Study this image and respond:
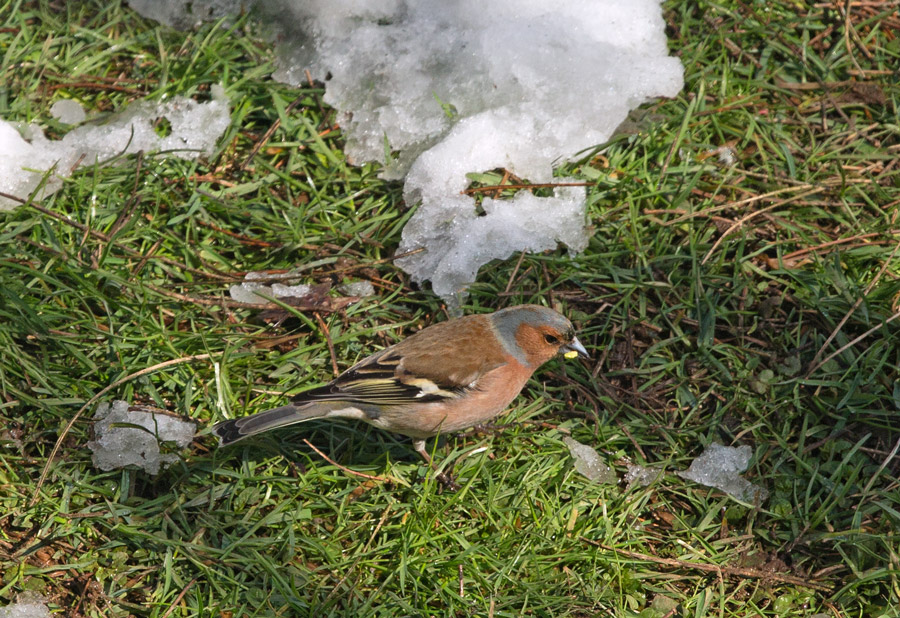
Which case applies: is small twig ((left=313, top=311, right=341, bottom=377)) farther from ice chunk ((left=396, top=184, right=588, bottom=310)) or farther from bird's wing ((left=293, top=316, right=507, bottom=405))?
ice chunk ((left=396, top=184, right=588, bottom=310))

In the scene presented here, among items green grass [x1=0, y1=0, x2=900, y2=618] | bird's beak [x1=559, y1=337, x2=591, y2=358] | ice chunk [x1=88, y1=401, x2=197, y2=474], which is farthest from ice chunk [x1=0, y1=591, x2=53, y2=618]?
bird's beak [x1=559, y1=337, x2=591, y2=358]

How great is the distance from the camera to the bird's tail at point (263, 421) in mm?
4066

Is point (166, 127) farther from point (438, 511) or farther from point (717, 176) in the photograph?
point (717, 176)

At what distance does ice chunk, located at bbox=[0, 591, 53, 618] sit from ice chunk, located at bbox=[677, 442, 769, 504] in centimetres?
308

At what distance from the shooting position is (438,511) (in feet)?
13.5

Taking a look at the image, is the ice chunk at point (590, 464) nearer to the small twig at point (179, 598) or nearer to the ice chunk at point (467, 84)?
the ice chunk at point (467, 84)

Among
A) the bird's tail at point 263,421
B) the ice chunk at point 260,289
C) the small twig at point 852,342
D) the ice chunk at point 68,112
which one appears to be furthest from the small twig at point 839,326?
the ice chunk at point 68,112

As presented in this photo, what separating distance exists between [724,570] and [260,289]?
115 inches

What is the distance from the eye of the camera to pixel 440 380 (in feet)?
14.3

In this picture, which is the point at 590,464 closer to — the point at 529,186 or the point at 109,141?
the point at 529,186

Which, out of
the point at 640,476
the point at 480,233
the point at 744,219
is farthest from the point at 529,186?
the point at 640,476

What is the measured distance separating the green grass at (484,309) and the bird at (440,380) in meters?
0.28

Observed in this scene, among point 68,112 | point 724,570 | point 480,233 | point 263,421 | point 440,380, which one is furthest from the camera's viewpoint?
point 68,112

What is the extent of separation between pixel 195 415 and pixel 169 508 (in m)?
0.57
